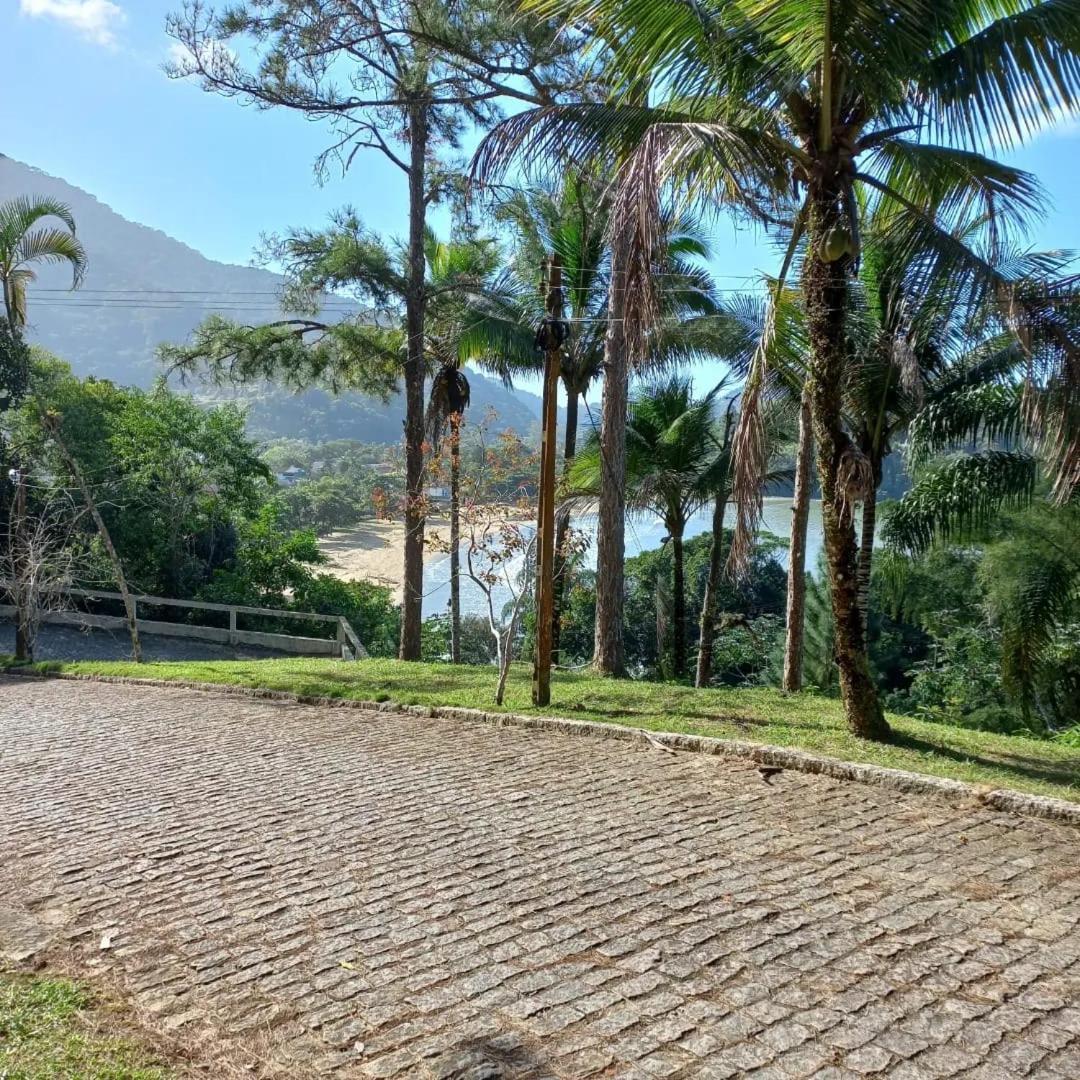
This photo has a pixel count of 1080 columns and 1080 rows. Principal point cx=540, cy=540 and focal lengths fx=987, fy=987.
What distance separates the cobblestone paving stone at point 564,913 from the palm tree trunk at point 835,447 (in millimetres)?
1425

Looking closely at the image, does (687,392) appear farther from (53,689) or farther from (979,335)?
(53,689)

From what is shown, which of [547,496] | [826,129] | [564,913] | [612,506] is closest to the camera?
[564,913]

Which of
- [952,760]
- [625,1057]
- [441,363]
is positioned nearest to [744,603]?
[441,363]

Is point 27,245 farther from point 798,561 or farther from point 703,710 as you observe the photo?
point 703,710

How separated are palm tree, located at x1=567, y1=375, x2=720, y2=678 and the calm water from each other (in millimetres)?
587

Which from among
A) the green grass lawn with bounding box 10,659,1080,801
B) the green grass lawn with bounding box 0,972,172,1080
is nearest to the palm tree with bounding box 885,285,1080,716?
the green grass lawn with bounding box 10,659,1080,801

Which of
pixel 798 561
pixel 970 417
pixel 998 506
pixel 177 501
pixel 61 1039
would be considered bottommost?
pixel 61 1039

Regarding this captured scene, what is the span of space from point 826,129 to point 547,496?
14.3ft

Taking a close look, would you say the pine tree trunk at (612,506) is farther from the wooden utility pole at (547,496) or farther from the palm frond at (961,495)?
the palm frond at (961,495)

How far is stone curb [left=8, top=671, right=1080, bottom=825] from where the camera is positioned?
662cm

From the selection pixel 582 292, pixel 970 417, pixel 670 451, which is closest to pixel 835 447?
pixel 970 417

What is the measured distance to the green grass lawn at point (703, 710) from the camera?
7.78 m

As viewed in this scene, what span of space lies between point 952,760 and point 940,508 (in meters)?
5.98

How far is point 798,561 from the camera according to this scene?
1321 centimetres
